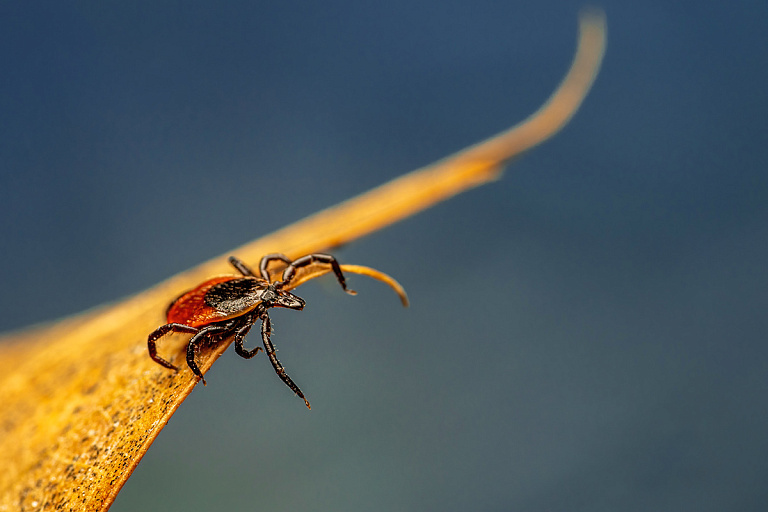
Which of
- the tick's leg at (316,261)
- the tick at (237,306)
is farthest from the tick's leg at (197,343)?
the tick's leg at (316,261)

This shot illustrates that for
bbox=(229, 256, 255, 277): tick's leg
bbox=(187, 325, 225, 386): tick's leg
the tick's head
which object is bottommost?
bbox=(187, 325, 225, 386): tick's leg

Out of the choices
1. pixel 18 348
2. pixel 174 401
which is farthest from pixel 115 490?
pixel 18 348

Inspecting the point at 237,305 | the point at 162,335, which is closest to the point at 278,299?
Result: the point at 237,305

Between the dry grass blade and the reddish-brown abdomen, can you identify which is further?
the reddish-brown abdomen

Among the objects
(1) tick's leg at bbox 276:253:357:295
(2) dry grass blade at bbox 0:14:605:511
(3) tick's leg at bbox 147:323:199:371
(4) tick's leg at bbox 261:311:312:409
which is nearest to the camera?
(2) dry grass blade at bbox 0:14:605:511

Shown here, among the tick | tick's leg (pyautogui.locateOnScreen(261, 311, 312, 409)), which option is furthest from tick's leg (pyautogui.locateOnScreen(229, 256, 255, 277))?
tick's leg (pyautogui.locateOnScreen(261, 311, 312, 409))

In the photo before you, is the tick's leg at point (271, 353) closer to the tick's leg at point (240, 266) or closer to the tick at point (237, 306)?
the tick at point (237, 306)

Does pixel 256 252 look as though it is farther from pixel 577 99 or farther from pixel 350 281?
pixel 577 99

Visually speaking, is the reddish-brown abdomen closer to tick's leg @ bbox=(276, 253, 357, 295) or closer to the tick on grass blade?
the tick on grass blade
